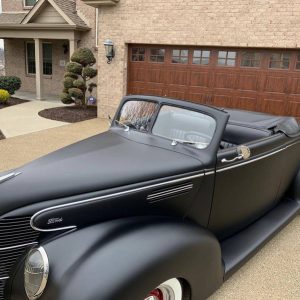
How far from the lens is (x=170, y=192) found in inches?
92.5

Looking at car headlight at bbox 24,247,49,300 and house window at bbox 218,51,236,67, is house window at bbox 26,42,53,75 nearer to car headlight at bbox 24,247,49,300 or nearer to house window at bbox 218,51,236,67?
house window at bbox 218,51,236,67

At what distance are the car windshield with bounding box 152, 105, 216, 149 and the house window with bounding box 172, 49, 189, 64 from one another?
7632 millimetres

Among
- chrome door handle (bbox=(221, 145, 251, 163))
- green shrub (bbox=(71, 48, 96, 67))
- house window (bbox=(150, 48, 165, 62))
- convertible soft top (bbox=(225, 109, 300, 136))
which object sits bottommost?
chrome door handle (bbox=(221, 145, 251, 163))

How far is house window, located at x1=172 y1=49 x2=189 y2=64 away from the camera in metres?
10.1

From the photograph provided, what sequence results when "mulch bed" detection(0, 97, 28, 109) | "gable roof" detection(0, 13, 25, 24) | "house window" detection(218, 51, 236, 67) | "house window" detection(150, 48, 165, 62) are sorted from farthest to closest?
"gable roof" detection(0, 13, 25, 24)
"mulch bed" detection(0, 97, 28, 109)
"house window" detection(150, 48, 165, 62)
"house window" detection(218, 51, 236, 67)

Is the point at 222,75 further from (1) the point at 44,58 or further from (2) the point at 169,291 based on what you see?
(1) the point at 44,58

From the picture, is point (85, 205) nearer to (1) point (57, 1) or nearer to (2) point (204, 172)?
(2) point (204, 172)

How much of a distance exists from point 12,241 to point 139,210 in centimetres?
79

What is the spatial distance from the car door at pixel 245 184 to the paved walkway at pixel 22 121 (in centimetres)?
681

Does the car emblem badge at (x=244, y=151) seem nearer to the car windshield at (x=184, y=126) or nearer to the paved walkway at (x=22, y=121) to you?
the car windshield at (x=184, y=126)

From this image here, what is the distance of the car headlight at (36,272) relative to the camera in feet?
5.65

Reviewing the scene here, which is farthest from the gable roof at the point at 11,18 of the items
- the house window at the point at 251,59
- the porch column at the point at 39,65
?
the house window at the point at 251,59

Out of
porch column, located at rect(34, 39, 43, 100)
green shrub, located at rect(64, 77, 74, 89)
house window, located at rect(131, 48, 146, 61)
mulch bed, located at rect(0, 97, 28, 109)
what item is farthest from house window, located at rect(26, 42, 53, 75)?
house window, located at rect(131, 48, 146, 61)

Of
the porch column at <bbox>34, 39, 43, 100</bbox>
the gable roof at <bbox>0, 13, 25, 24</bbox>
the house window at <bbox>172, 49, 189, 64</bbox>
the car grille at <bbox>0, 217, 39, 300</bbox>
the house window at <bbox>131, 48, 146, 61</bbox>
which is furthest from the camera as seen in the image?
the gable roof at <bbox>0, 13, 25, 24</bbox>
